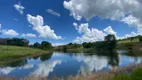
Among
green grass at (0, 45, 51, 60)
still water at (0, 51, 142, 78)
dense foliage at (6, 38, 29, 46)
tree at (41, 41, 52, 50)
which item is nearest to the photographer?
still water at (0, 51, 142, 78)

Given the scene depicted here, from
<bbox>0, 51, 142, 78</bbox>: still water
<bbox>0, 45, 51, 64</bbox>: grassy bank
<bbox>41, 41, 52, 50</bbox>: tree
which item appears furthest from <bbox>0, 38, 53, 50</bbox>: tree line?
<bbox>0, 51, 142, 78</bbox>: still water

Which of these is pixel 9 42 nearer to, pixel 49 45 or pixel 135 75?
pixel 49 45

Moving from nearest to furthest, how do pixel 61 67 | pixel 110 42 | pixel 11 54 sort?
pixel 61 67 → pixel 11 54 → pixel 110 42

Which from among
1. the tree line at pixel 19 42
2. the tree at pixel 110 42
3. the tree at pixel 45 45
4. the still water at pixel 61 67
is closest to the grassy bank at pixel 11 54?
the still water at pixel 61 67

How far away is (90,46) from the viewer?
199 m

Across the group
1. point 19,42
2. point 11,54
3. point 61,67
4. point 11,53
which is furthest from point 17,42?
point 61,67

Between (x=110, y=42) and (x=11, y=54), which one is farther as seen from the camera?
(x=110, y=42)

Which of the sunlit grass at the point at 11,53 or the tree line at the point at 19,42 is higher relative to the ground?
the tree line at the point at 19,42

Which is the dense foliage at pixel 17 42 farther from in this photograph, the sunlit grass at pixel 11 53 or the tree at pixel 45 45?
the sunlit grass at pixel 11 53

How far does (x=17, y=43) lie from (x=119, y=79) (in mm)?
174736

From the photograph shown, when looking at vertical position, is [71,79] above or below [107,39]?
below

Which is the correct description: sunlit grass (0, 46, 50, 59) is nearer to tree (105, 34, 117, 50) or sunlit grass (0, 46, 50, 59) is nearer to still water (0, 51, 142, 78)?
still water (0, 51, 142, 78)

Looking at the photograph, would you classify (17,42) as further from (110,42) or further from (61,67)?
(61,67)

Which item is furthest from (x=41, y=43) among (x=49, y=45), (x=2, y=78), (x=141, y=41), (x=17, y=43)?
(x=2, y=78)
